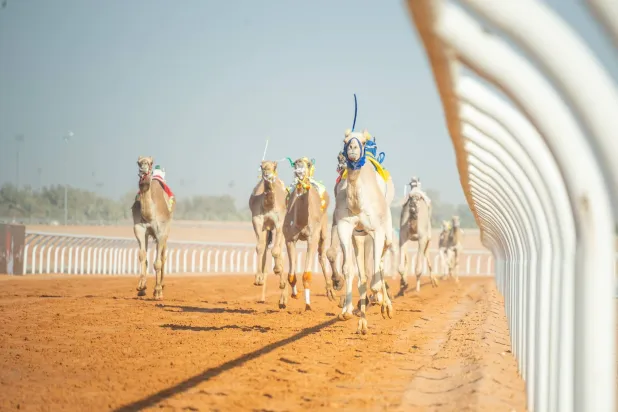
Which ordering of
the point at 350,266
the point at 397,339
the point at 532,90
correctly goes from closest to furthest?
the point at 532,90
the point at 397,339
the point at 350,266

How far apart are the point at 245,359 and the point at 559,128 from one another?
5292 millimetres

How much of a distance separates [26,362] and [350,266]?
168 inches

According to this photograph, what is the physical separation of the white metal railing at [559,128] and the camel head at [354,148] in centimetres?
546

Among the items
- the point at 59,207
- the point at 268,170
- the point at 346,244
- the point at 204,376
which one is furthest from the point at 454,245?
the point at 59,207

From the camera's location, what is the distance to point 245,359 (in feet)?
26.7

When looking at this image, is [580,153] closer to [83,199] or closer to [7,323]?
[7,323]

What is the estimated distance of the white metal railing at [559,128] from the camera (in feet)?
9.05

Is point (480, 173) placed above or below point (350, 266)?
above

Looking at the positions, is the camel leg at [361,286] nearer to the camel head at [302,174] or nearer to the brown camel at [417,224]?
the camel head at [302,174]

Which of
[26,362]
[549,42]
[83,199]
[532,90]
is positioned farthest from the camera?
[83,199]

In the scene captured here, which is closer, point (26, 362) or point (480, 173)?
point (480, 173)

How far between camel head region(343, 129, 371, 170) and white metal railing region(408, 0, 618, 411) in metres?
5.46

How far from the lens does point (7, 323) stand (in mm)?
11227

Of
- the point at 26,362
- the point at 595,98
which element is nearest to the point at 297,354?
the point at 26,362
